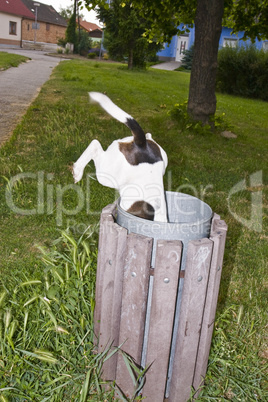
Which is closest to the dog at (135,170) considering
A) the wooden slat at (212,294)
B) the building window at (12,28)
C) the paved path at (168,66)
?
the wooden slat at (212,294)

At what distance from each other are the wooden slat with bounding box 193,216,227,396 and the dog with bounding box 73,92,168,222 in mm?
278

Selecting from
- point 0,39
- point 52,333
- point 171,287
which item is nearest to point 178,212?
point 171,287

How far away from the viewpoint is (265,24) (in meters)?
9.04

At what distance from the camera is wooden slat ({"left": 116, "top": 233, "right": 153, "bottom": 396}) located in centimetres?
171

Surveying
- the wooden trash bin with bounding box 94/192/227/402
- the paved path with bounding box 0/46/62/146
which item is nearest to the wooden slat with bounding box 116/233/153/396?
the wooden trash bin with bounding box 94/192/227/402

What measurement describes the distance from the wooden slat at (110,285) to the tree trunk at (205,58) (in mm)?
6164

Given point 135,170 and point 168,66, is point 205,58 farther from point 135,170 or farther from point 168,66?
point 168,66

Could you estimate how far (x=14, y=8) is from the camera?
137ft

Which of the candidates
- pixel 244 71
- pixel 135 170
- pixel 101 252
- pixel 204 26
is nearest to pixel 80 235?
pixel 101 252

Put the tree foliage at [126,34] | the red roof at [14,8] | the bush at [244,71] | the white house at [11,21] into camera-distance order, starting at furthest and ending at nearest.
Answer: the red roof at [14,8], the white house at [11,21], the tree foliage at [126,34], the bush at [244,71]

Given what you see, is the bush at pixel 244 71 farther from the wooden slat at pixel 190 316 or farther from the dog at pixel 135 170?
the wooden slat at pixel 190 316

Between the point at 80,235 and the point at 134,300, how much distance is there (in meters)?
1.96

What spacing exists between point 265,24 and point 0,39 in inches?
1403

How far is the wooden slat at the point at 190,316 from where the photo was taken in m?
1.73
